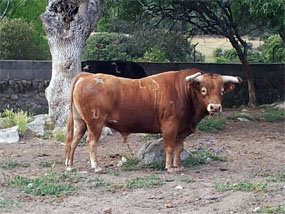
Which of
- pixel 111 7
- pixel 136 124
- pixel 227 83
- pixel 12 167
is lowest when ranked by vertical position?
pixel 12 167

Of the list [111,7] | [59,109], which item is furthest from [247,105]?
[59,109]

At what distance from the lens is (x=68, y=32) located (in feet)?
43.0

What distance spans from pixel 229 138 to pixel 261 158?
2.25 m

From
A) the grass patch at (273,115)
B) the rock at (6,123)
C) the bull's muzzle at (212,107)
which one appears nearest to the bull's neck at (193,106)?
the bull's muzzle at (212,107)

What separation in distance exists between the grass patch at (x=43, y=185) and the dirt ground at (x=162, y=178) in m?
0.10

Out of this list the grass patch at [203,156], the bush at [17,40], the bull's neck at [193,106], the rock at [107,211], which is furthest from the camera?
the bush at [17,40]

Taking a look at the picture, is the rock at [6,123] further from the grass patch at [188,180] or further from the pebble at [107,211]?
the pebble at [107,211]

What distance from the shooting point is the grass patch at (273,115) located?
1627cm

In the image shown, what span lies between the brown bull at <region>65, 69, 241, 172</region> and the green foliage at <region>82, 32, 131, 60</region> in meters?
12.8

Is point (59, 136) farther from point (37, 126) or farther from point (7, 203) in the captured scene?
point (7, 203)

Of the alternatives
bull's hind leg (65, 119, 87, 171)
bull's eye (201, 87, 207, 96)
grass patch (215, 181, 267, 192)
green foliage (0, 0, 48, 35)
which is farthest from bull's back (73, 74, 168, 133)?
green foliage (0, 0, 48, 35)

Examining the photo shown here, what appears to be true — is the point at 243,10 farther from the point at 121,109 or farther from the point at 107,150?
the point at 121,109

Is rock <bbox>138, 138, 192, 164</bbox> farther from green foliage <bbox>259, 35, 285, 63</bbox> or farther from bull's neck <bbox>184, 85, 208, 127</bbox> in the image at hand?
green foliage <bbox>259, 35, 285, 63</bbox>

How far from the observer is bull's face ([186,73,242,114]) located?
917 centimetres
